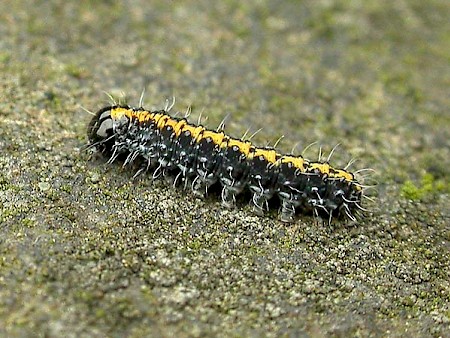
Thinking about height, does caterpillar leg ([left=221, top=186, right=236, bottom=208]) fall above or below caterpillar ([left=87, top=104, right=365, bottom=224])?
below

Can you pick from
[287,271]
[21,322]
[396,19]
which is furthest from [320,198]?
[396,19]

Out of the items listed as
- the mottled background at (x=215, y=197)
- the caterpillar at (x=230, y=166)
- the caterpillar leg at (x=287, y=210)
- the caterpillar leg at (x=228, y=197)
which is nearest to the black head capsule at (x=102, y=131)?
the caterpillar at (x=230, y=166)

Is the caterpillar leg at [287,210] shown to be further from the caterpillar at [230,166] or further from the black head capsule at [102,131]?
the black head capsule at [102,131]

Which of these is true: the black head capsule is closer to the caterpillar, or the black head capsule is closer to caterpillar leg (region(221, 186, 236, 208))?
the caterpillar

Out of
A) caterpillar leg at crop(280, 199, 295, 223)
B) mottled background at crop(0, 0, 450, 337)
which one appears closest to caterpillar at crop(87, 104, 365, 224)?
caterpillar leg at crop(280, 199, 295, 223)

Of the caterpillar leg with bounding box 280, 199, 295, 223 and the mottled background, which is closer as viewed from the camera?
the mottled background

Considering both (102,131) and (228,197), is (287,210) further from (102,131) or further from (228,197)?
(102,131)

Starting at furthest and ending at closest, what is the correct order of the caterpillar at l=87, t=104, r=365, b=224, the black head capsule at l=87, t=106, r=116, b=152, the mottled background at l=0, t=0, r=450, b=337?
the black head capsule at l=87, t=106, r=116, b=152 < the caterpillar at l=87, t=104, r=365, b=224 < the mottled background at l=0, t=0, r=450, b=337
